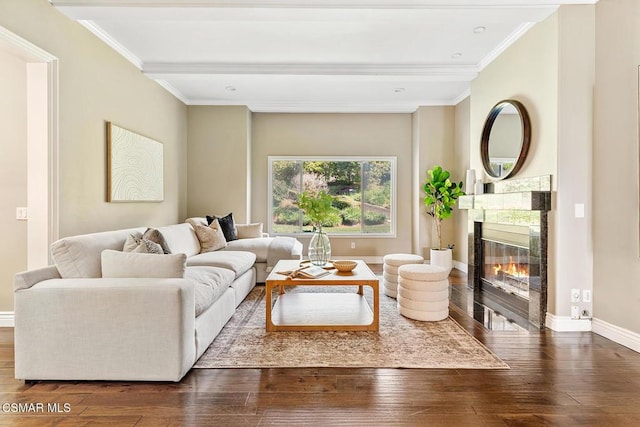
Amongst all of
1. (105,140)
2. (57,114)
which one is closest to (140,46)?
(105,140)

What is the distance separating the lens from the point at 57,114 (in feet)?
10.5

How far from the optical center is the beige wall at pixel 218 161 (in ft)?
21.4

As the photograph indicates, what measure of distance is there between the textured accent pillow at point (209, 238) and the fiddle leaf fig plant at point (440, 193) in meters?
3.46

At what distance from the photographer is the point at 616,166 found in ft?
10.0

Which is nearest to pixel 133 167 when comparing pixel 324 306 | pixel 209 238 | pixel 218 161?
pixel 209 238

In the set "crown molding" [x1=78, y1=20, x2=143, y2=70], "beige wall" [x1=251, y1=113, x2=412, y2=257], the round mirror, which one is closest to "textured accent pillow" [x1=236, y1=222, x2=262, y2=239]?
"beige wall" [x1=251, y1=113, x2=412, y2=257]

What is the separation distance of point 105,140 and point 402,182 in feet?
16.4

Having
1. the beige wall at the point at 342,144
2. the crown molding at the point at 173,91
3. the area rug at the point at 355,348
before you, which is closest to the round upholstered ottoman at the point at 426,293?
the area rug at the point at 355,348

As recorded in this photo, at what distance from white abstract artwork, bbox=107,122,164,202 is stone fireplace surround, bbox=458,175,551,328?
427cm

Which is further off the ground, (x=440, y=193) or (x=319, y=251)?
(x=440, y=193)

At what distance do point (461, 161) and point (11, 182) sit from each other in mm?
6073

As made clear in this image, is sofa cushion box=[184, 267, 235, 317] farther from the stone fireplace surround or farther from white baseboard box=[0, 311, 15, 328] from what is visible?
the stone fireplace surround

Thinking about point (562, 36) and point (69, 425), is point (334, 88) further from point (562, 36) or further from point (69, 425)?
point (69, 425)

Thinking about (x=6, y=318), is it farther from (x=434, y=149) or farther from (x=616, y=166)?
(x=434, y=149)
